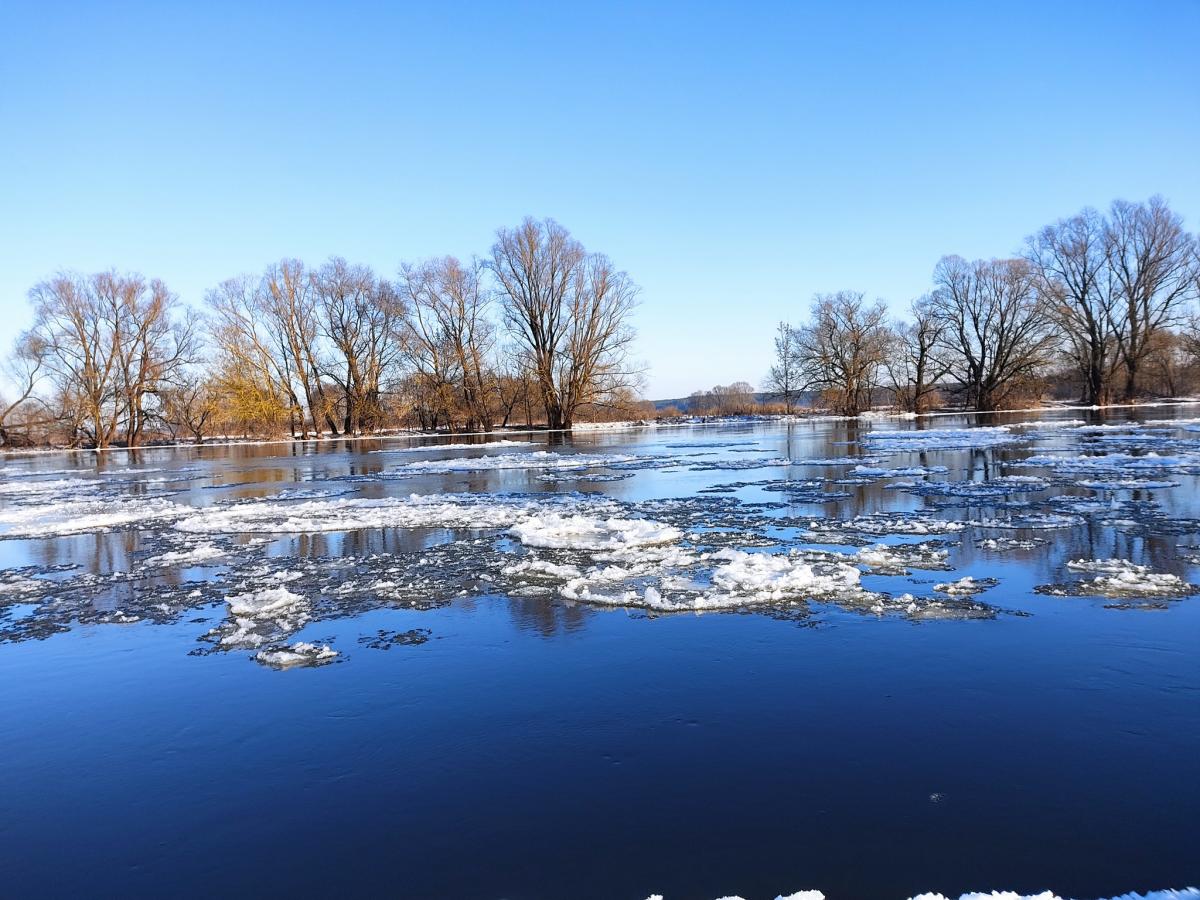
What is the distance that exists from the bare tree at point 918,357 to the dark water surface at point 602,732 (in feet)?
174

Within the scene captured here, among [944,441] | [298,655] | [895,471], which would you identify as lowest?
[298,655]

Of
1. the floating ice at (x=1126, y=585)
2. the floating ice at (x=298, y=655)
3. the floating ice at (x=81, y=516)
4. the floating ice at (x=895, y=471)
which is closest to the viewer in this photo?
the floating ice at (x=298, y=655)

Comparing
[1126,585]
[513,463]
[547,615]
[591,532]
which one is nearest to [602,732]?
[547,615]

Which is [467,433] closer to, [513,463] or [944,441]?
[513,463]

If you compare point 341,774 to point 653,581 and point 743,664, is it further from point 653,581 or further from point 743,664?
point 653,581

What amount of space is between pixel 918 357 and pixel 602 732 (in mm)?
60230

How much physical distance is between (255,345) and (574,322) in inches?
859

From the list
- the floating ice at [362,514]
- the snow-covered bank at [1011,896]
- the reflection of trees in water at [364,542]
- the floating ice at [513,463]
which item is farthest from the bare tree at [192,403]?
the snow-covered bank at [1011,896]

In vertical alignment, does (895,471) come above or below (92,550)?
above

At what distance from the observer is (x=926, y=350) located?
185ft

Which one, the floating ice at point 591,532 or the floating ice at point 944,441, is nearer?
the floating ice at point 591,532

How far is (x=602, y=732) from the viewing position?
3.46 meters

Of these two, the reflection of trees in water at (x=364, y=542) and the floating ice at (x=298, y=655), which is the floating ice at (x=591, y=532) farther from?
the floating ice at (x=298, y=655)

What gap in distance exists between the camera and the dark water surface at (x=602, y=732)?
8.07 feet
